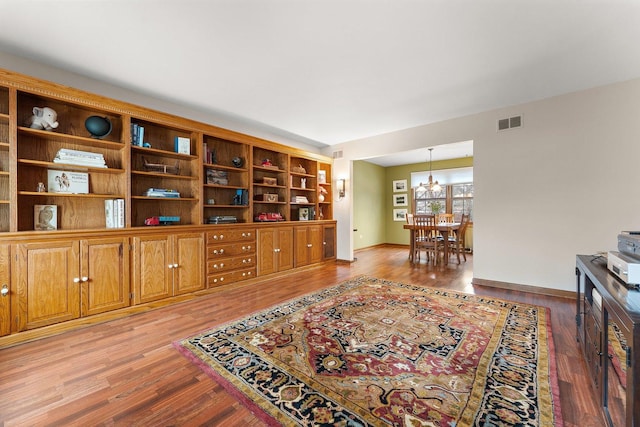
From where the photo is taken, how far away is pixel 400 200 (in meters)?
8.33

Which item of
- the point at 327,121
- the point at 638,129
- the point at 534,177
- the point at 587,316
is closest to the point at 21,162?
the point at 327,121

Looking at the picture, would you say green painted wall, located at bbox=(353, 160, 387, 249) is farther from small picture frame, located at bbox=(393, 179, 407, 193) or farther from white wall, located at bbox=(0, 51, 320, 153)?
white wall, located at bbox=(0, 51, 320, 153)

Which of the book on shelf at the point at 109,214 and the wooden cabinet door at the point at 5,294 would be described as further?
the book on shelf at the point at 109,214

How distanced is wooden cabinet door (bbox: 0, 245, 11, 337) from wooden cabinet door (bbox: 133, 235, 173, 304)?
90cm

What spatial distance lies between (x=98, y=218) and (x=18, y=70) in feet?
5.02

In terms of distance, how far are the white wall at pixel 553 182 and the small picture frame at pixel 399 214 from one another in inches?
167

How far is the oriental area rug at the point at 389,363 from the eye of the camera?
55.1 inches

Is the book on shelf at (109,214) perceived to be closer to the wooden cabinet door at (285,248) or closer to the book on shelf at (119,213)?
the book on shelf at (119,213)

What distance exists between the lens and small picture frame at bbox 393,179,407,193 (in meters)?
8.23

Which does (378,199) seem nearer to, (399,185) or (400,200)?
(400,200)

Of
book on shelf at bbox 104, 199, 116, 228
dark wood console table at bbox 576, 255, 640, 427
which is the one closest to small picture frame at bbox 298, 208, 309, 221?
book on shelf at bbox 104, 199, 116, 228

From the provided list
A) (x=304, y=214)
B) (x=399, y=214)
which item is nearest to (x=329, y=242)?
(x=304, y=214)

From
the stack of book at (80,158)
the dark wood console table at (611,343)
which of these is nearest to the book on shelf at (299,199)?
the stack of book at (80,158)

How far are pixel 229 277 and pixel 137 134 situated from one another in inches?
85.2
